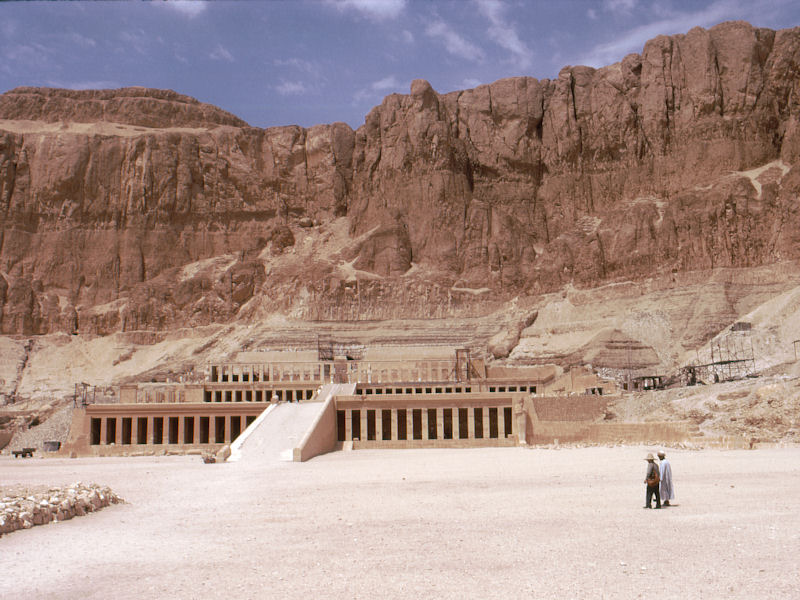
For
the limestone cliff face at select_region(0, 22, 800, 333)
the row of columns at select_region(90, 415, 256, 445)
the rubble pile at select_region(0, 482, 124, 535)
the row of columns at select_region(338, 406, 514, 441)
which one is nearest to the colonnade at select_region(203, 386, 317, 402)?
the row of columns at select_region(90, 415, 256, 445)

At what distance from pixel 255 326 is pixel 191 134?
4886 centimetres

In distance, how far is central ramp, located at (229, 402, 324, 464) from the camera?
35.1 metres

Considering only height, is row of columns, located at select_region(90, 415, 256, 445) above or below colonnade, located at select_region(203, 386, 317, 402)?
below

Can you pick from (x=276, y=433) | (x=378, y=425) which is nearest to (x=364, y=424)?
(x=378, y=425)

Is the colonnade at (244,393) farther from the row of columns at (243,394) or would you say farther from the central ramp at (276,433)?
the central ramp at (276,433)

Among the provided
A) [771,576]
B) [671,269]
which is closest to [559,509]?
[771,576]

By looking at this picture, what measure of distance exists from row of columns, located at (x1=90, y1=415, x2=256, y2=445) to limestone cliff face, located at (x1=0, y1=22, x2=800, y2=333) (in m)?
56.6

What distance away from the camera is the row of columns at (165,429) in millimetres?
50125

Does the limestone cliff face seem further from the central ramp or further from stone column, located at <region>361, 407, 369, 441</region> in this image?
the central ramp

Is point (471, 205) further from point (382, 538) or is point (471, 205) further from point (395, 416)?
point (382, 538)

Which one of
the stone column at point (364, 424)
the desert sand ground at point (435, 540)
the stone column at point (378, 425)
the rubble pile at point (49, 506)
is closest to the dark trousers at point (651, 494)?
the desert sand ground at point (435, 540)

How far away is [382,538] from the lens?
13773 millimetres

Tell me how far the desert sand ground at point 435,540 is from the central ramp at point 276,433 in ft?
34.8

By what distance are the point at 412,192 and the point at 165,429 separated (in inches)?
3113
